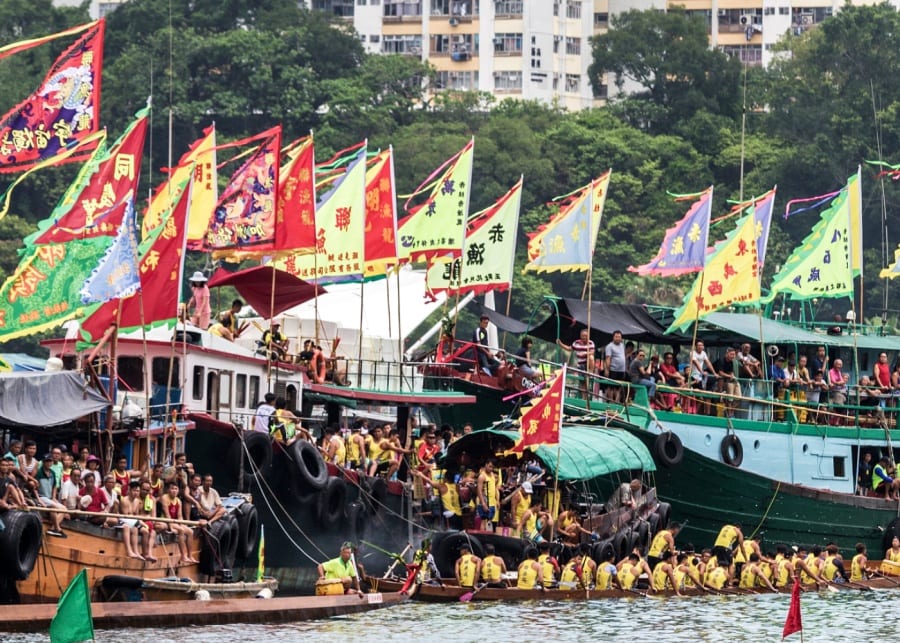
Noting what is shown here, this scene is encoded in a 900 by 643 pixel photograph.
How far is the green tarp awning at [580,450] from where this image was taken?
43.4 metres

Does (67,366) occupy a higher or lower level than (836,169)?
lower

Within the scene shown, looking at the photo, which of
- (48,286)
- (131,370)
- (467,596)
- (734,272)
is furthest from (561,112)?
(48,286)

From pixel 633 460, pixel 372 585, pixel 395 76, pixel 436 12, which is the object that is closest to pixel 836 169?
pixel 395 76

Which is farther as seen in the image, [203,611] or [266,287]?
[266,287]

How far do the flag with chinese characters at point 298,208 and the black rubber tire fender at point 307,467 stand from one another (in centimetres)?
476

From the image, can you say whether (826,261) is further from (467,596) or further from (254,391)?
(467,596)

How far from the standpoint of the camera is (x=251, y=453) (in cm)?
4219

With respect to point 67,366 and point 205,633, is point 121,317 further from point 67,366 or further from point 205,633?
point 205,633

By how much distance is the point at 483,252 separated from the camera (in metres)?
52.4

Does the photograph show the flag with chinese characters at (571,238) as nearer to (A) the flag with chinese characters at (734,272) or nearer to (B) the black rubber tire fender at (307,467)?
(A) the flag with chinese characters at (734,272)

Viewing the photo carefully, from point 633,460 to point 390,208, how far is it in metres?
8.11

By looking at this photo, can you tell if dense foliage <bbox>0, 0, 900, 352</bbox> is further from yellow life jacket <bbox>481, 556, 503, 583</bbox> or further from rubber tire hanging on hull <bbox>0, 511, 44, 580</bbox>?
rubber tire hanging on hull <bbox>0, 511, 44, 580</bbox>

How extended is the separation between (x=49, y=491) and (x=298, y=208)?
40.8 ft

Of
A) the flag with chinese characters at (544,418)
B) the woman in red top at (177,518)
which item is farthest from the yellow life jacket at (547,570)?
the woman in red top at (177,518)
